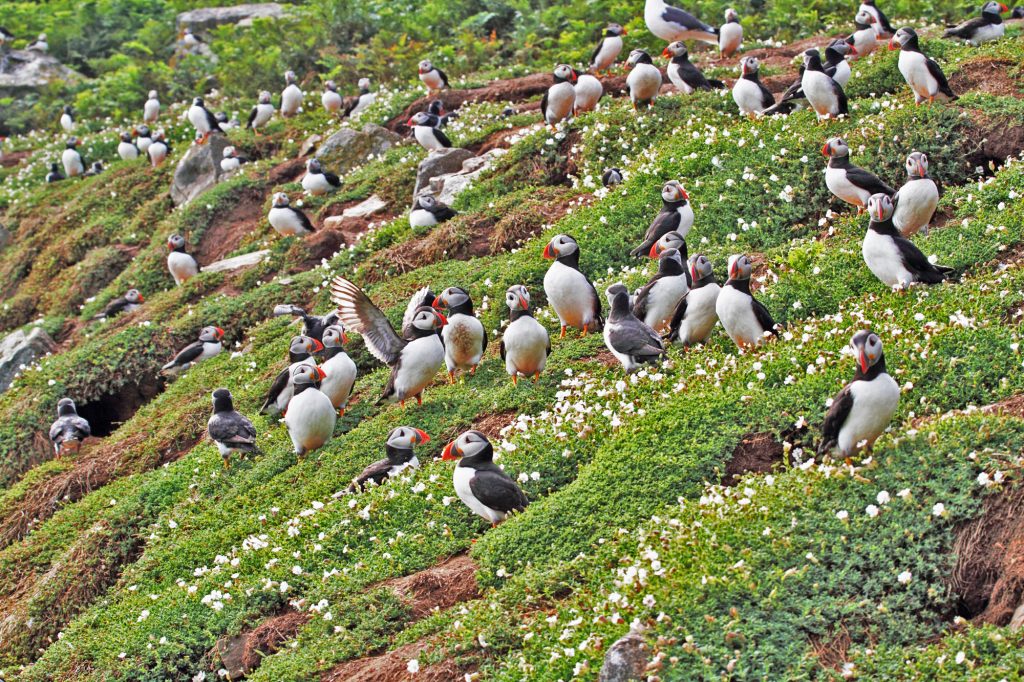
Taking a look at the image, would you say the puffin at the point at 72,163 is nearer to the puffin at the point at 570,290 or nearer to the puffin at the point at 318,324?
the puffin at the point at 318,324

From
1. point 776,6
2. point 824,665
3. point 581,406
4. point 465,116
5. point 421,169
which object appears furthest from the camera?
point 776,6

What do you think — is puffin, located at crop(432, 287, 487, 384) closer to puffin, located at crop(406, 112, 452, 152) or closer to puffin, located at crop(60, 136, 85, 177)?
puffin, located at crop(406, 112, 452, 152)

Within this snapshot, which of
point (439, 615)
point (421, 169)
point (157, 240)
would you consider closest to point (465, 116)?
point (421, 169)

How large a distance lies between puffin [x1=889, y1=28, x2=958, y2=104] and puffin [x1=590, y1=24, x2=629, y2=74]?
6.17 m

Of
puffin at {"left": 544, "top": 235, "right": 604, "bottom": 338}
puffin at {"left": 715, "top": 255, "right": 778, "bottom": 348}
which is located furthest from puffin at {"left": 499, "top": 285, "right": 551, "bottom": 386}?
puffin at {"left": 715, "top": 255, "right": 778, "bottom": 348}

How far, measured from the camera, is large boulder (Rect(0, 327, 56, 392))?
60.2 feet

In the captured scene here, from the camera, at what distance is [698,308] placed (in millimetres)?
11055

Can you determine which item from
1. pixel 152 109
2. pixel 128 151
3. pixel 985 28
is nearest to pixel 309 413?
pixel 985 28

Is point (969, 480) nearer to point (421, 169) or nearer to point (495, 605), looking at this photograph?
point (495, 605)

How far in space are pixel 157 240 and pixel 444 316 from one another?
1064 cm

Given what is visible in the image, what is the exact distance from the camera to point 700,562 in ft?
25.9

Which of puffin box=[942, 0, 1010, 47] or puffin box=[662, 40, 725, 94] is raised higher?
puffin box=[942, 0, 1010, 47]

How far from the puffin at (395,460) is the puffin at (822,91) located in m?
7.24

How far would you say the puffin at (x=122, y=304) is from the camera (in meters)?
19.5
